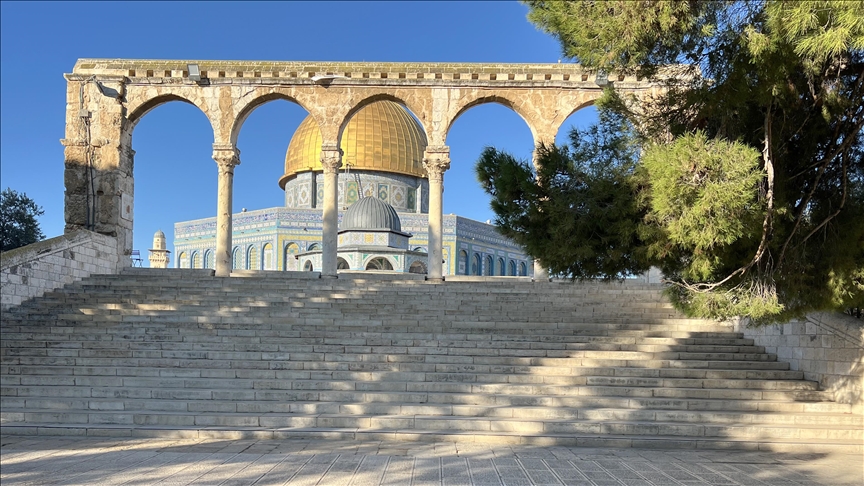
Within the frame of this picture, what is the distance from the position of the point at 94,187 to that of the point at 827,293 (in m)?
15.0

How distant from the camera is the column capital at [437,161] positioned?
49.9ft

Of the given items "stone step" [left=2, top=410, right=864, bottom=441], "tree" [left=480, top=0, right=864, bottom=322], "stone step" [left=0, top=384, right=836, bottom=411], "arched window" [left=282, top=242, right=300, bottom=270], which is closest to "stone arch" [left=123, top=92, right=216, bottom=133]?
"stone step" [left=0, top=384, right=836, bottom=411]

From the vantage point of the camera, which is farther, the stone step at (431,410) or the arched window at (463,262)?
the arched window at (463,262)

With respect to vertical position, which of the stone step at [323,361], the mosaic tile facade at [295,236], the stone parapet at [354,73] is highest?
the stone parapet at [354,73]

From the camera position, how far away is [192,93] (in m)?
15.4

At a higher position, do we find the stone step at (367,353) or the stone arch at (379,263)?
the stone arch at (379,263)

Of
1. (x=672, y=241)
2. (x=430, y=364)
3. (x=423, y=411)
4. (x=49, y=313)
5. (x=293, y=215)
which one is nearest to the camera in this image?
(x=672, y=241)

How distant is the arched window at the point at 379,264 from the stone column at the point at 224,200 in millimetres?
11965

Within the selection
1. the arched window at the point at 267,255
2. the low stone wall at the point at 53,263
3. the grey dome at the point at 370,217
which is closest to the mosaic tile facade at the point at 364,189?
the arched window at the point at 267,255

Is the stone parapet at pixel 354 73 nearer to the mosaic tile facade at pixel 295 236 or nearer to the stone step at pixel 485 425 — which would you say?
the stone step at pixel 485 425

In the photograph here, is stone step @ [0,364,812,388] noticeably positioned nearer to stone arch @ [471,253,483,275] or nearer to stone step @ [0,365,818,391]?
stone step @ [0,365,818,391]

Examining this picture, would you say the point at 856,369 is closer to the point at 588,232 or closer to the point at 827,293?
the point at 827,293

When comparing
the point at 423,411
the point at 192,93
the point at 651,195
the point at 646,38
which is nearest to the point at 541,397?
the point at 423,411

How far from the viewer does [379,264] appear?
2719 centimetres
